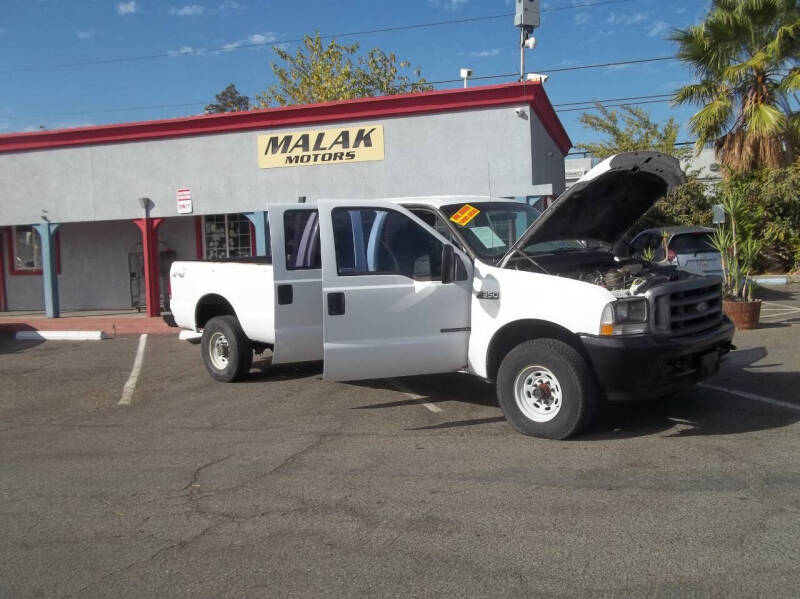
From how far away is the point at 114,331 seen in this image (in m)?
14.4

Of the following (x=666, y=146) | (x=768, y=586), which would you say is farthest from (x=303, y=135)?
(x=666, y=146)

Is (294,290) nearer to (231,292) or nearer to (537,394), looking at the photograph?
(231,292)

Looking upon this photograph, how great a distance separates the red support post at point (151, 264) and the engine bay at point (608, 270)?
450 inches

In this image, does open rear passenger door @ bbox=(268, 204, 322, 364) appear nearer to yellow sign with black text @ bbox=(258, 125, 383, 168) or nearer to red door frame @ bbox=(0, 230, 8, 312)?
yellow sign with black text @ bbox=(258, 125, 383, 168)

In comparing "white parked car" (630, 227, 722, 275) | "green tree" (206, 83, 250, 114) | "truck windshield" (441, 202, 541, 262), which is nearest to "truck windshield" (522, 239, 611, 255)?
"truck windshield" (441, 202, 541, 262)

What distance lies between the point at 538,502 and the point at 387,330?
7.76 feet

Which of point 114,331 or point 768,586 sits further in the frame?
point 114,331

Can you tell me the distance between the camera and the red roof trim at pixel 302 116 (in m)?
14.0

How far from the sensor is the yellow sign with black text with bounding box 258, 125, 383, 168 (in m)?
14.8

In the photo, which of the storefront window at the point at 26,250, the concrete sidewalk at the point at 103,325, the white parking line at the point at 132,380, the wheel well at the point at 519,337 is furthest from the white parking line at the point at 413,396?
the storefront window at the point at 26,250

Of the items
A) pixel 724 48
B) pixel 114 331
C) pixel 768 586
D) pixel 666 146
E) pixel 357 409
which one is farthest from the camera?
pixel 666 146

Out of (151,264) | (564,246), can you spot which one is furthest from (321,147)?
(564,246)

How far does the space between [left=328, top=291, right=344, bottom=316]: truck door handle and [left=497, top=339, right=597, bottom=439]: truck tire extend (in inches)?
58.9

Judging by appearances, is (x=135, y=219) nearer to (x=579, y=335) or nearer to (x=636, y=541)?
(x=579, y=335)
